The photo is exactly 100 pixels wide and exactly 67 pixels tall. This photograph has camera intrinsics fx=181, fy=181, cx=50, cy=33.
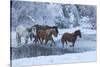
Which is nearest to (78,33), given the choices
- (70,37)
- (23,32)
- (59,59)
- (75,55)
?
(70,37)

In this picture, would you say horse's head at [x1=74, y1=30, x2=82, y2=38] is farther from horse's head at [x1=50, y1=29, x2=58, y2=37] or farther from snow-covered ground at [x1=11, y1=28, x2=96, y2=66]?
horse's head at [x1=50, y1=29, x2=58, y2=37]

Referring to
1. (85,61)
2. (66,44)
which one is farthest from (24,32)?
(85,61)

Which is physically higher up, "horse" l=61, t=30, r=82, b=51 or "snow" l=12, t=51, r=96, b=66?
"horse" l=61, t=30, r=82, b=51

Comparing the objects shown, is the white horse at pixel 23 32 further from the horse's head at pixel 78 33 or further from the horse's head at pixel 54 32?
the horse's head at pixel 78 33

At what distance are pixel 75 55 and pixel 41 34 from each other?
1.66ft

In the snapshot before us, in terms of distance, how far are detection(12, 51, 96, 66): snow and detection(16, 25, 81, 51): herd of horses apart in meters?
0.16

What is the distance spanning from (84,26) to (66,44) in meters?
0.33

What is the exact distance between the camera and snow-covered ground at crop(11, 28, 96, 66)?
6.77 ft

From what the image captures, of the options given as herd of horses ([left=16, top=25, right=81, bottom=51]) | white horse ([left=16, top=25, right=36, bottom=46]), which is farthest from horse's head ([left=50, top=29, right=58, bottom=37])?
white horse ([left=16, top=25, right=36, bottom=46])

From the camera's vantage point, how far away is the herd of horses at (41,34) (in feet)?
6.71

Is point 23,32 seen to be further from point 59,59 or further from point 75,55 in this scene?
point 75,55

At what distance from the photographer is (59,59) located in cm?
217

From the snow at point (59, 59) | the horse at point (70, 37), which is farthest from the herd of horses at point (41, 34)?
the snow at point (59, 59)

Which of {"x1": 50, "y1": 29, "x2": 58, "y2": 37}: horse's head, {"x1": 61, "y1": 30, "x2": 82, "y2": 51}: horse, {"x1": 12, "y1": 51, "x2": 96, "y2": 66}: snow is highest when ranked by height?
{"x1": 50, "y1": 29, "x2": 58, "y2": 37}: horse's head
